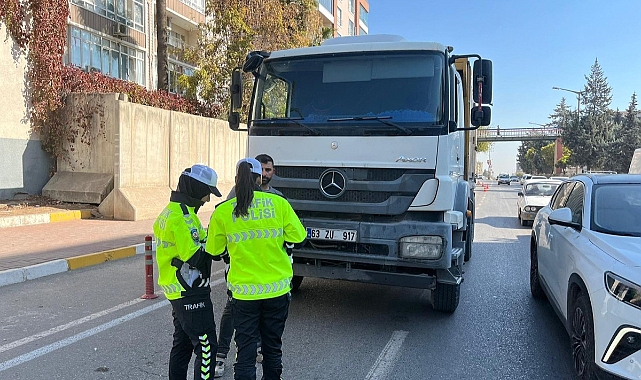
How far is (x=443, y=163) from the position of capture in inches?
189

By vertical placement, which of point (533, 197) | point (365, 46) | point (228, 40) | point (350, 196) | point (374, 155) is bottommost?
point (533, 197)

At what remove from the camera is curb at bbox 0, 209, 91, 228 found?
10780mm

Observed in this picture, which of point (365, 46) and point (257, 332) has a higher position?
point (365, 46)

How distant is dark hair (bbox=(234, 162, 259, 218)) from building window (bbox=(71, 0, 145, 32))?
753 inches

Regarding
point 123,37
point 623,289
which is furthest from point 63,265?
point 123,37

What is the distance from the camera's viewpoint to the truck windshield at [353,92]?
16.4ft

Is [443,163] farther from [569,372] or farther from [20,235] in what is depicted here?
[20,235]

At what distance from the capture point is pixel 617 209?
4.38 m

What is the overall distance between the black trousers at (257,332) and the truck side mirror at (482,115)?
10.4 ft

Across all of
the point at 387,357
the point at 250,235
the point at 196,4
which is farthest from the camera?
the point at 196,4

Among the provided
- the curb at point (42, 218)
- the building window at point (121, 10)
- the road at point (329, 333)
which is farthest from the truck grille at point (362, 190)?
the building window at point (121, 10)

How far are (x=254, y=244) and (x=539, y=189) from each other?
14207 mm

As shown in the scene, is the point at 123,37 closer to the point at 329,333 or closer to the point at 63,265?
the point at 63,265

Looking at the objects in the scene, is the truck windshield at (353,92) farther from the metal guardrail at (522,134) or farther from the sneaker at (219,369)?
the metal guardrail at (522,134)
